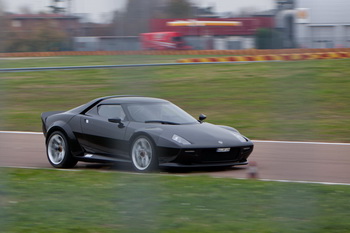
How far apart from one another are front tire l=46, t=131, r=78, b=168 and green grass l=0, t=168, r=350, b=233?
A: 116 centimetres

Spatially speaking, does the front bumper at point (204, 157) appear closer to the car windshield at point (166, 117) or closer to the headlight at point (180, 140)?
the headlight at point (180, 140)

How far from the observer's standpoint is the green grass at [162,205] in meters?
3.14

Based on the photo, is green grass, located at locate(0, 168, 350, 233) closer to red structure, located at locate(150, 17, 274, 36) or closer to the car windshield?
red structure, located at locate(150, 17, 274, 36)

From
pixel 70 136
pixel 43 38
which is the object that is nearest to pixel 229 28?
pixel 43 38

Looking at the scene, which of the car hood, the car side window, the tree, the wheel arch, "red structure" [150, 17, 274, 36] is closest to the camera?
"red structure" [150, 17, 274, 36]

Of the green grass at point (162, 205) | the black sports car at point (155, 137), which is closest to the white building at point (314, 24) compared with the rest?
the green grass at point (162, 205)

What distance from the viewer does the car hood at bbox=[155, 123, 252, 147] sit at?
8672mm

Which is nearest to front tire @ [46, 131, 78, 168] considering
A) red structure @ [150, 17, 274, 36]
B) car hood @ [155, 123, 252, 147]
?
car hood @ [155, 123, 252, 147]

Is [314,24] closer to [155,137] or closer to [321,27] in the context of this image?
[321,27]

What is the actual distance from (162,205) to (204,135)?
16.6 feet

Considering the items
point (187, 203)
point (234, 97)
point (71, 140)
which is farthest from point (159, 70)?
point (234, 97)

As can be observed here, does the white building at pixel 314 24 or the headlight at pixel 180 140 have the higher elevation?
the white building at pixel 314 24

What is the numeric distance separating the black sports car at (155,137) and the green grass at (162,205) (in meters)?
0.91

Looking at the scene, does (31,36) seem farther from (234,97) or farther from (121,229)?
(234,97)
